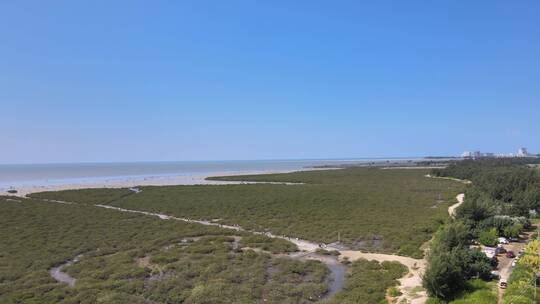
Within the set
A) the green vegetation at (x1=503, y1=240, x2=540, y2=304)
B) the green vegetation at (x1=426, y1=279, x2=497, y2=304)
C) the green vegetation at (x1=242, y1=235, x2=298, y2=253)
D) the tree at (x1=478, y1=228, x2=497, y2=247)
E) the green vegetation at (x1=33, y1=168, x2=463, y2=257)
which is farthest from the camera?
the green vegetation at (x1=33, y1=168, x2=463, y2=257)

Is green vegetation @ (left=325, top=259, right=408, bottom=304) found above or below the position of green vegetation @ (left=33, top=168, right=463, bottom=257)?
below

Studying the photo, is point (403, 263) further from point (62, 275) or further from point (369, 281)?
point (62, 275)

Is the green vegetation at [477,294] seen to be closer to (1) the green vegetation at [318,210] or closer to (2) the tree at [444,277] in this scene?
(2) the tree at [444,277]

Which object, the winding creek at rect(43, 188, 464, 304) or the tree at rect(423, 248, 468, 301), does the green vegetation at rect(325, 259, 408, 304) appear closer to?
the winding creek at rect(43, 188, 464, 304)

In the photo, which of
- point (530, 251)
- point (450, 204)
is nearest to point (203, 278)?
point (530, 251)

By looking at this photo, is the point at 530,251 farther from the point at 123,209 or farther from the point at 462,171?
the point at 462,171

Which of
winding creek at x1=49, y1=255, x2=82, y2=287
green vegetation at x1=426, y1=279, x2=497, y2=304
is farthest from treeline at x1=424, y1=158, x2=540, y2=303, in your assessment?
winding creek at x1=49, y1=255, x2=82, y2=287

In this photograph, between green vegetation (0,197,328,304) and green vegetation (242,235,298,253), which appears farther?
green vegetation (242,235,298,253)
